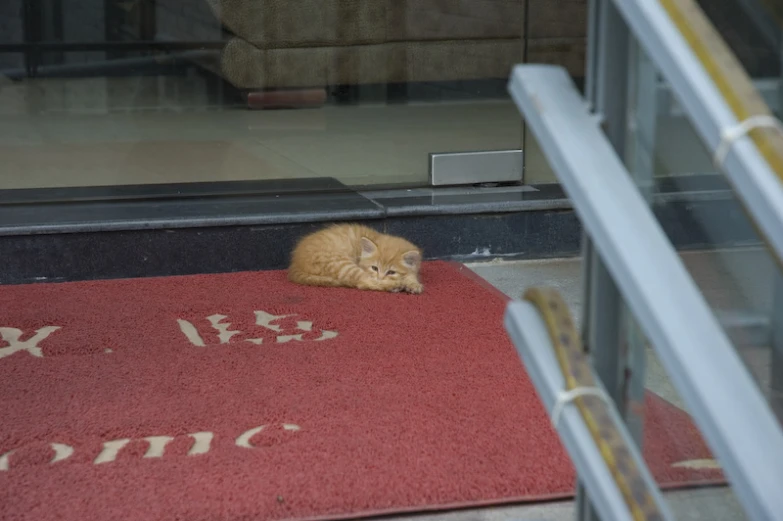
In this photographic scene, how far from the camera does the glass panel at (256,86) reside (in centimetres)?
404

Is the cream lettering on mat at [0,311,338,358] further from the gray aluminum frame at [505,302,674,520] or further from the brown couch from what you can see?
the gray aluminum frame at [505,302,674,520]

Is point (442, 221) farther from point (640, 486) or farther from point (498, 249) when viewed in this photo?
point (640, 486)

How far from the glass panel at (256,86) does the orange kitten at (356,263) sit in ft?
2.45

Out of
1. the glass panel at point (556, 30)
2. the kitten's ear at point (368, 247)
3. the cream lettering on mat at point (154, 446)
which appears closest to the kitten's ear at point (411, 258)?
the kitten's ear at point (368, 247)

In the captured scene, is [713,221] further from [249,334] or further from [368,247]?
[368,247]

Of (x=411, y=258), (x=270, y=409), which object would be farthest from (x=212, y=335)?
(x=411, y=258)

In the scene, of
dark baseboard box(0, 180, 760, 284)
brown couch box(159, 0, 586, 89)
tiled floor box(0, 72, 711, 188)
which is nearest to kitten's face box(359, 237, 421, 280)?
dark baseboard box(0, 180, 760, 284)

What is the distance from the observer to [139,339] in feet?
10.1

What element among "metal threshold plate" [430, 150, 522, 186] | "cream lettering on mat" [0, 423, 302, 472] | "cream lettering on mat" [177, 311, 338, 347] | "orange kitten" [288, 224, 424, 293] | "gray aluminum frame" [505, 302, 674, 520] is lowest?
"cream lettering on mat" [177, 311, 338, 347]

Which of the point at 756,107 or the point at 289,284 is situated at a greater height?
the point at 756,107

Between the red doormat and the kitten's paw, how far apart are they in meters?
0.07

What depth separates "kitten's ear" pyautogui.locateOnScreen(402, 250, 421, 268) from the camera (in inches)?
143

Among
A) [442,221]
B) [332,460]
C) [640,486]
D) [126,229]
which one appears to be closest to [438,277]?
[442,221]

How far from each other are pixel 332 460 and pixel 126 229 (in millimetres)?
1936
